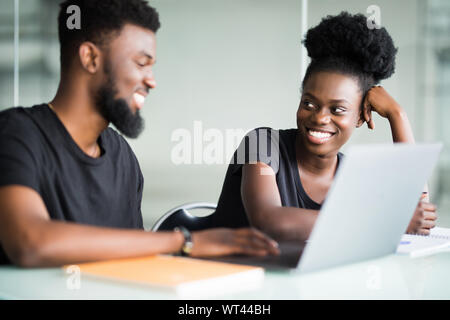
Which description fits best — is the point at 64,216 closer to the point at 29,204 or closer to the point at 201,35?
the point at 29,204

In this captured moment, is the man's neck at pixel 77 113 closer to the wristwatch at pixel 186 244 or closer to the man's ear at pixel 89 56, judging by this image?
the man's ear at pixel 89 56

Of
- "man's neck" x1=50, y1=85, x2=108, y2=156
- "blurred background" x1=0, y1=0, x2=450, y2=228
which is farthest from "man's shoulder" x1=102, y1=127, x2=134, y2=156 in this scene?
"blurred background" x1=0, y1=0, x2=450, y2=228

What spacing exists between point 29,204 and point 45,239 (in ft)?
0.38

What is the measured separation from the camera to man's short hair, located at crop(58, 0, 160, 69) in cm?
147

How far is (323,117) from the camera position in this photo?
1882 mm

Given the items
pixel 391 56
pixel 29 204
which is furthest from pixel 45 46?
pixel 29 204

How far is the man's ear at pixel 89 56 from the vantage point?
4.82ft

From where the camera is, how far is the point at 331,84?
189cm

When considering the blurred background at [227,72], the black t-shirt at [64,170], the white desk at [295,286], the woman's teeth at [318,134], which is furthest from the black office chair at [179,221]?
the blurred background at [227,72]

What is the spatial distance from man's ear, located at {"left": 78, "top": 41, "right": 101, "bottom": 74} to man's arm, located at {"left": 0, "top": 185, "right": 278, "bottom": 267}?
42 cm

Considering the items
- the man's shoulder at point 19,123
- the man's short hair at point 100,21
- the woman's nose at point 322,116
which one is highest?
the man's short hair at point 100,21

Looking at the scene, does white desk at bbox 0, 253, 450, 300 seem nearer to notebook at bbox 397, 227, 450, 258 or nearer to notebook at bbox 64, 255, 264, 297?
notebook at bbox 64, 255, 264, 297

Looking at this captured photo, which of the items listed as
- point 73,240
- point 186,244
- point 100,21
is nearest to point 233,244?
point 186,244

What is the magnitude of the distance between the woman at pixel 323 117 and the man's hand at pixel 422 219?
0.40 meters
